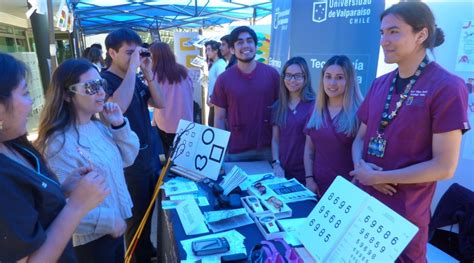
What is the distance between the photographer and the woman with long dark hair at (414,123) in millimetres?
1276

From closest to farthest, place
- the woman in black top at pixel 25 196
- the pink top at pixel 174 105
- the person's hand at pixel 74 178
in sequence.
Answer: the woman in black top at pixel 25 196, the person's hand at pixel 74 178, the pink top at pixel 174 105

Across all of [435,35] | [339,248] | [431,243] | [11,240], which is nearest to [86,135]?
[11,240]

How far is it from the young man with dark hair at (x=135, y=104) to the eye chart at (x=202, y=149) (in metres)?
0.24

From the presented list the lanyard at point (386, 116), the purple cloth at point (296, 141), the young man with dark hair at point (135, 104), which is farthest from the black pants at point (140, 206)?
the lanyard at point (386, 116)

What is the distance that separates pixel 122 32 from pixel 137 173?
3.16 feet

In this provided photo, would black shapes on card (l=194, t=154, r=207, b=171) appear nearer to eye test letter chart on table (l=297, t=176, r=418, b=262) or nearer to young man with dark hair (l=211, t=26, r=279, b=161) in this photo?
young man with dark hair (l=211, t=26, r=279, b=161)

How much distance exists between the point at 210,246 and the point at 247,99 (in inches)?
59.4

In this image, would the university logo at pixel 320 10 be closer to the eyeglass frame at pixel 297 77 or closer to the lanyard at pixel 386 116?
the eyeglass frame at pixel 297 77

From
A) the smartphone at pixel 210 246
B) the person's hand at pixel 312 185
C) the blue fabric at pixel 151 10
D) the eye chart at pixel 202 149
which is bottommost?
the person's hand at pixel 312 185

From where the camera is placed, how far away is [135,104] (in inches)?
84.6

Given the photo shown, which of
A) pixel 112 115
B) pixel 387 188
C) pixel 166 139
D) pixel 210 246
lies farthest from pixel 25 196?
pixel 166 139

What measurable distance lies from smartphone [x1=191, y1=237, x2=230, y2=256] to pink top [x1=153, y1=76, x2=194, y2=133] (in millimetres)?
2471

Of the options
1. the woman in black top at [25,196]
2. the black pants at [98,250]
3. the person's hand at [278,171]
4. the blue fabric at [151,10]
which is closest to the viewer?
the woman in black top at [25,196]

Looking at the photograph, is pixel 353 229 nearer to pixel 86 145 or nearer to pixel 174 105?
pixel 86 145
